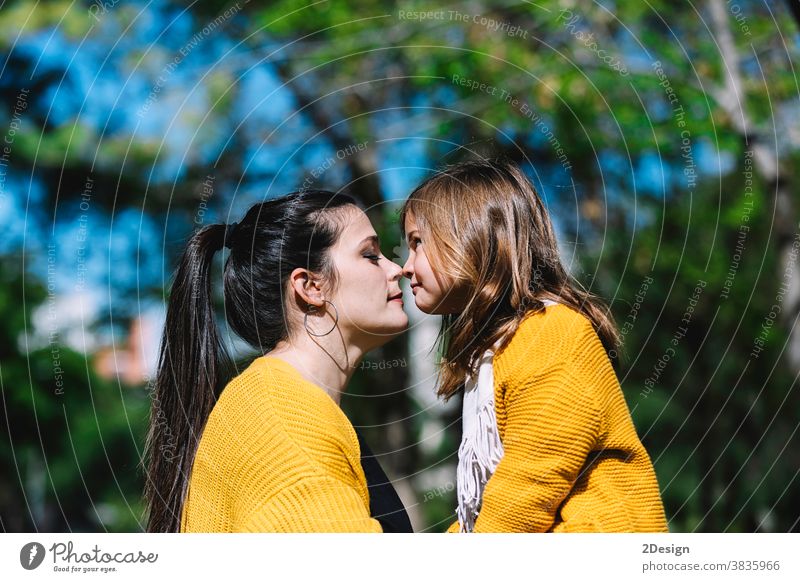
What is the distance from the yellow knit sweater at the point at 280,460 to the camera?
103 inches

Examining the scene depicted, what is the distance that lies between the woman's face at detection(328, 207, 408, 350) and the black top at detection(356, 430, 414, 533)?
0.40 meters

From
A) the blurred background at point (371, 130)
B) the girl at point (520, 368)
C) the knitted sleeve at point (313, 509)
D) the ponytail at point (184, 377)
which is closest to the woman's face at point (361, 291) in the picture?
the girl at point (520, 368)

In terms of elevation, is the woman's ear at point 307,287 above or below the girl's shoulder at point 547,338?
above

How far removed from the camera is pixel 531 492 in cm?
269

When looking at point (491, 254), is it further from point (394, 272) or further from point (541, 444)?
point (541, 444)

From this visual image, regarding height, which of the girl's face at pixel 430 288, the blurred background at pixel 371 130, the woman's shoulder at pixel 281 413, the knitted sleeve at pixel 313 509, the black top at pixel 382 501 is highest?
the blurred background at pixel 371 130

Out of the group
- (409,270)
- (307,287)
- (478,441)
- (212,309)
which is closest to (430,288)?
(409,270)

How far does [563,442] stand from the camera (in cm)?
268

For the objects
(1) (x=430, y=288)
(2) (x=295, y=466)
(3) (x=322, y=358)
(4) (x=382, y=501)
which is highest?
(1) (x=430, y=288)

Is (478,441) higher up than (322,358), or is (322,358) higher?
(322,358)

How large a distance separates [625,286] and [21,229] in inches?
200

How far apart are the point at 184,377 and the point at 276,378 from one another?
55 centimetres

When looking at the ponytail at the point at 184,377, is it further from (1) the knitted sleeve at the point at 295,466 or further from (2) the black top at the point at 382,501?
(2) the black top at the point at 382,501
